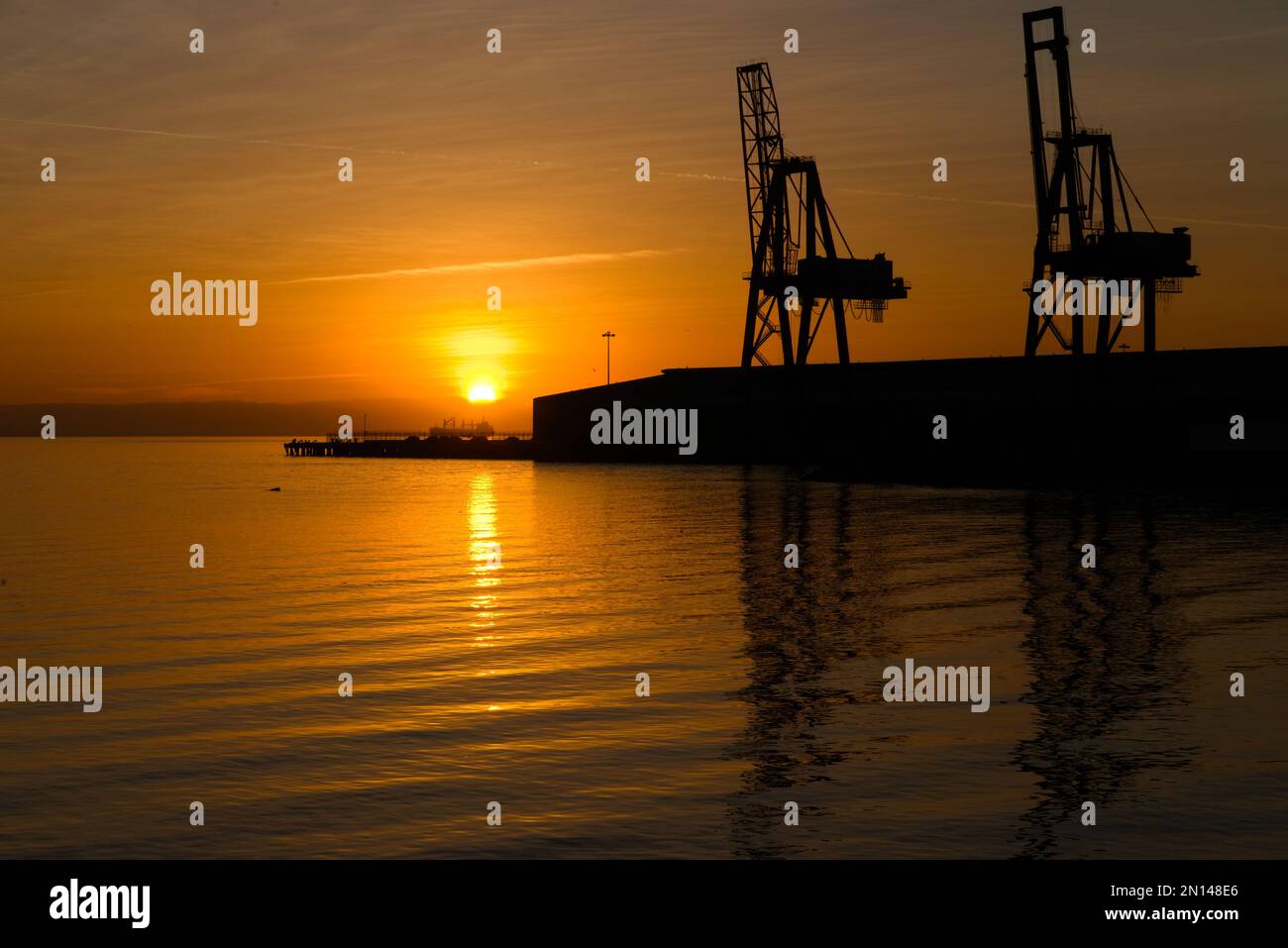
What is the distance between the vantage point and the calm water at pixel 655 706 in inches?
476

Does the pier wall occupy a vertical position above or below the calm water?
above

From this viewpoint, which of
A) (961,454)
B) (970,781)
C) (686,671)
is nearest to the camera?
(970,781)

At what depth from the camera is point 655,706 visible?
1766 centimetres

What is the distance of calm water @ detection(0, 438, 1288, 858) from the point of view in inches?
476

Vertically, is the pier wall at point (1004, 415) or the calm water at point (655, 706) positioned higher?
the pier wall at point (1004, 415)

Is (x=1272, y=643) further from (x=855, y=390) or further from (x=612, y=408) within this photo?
(x=612, y=408)

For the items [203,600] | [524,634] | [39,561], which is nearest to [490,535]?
[39,561]

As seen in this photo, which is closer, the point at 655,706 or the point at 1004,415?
the point at 655,706

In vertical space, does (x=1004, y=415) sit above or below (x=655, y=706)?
above

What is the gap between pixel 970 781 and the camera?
13.6m

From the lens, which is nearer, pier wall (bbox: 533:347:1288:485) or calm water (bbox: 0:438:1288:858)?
calm water (bbox: 0:438:1288:858)

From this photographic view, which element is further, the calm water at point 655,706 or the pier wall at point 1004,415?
the pier wall at point 1004,415
